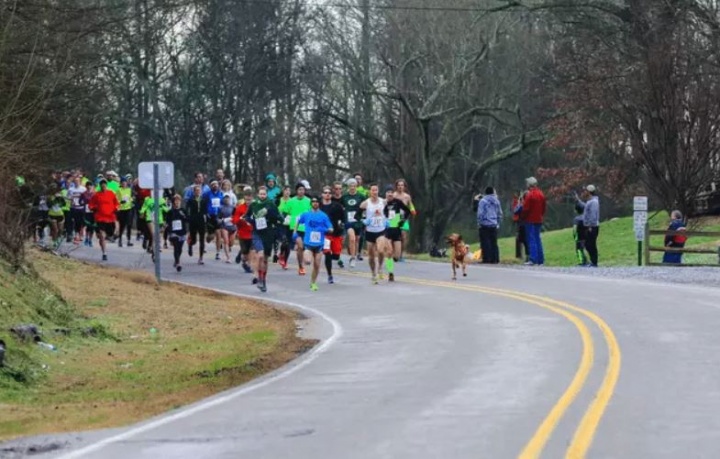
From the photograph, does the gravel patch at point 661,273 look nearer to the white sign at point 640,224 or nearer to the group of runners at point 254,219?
the white sign at point 640,224

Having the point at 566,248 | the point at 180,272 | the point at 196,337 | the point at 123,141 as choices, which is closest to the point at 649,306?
the point at 196,337

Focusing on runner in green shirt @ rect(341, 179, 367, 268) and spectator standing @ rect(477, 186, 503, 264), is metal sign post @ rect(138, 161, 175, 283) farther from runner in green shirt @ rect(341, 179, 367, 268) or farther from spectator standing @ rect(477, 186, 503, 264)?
spectator standing @ rect(477, 186, 503, 264)

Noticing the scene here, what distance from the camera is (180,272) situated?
102 ft

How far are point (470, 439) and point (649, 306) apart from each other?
10.9m

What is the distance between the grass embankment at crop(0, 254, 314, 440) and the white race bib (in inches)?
58.1

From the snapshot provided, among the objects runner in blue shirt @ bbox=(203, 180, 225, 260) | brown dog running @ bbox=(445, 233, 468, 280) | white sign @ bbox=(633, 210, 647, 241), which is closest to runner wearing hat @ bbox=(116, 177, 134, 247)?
runner in blue shirt @ bbox=(203, 180, 225, 260)

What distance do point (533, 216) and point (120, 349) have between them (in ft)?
50.0

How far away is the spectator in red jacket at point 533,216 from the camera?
106ft

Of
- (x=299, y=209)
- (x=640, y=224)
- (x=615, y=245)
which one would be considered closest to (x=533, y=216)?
(x=640, y=224)

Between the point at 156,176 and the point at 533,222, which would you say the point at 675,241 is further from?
the point at 156,176

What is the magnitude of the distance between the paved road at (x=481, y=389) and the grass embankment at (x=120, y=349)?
0.69 meters

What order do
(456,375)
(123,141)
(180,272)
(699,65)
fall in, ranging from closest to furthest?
(456,375) < (180,272) < (699,65) < (123,141)

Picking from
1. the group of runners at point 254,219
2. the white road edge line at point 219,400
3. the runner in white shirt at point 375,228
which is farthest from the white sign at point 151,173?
the white road edge line at point 219,400

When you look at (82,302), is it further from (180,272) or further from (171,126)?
(171,126)
